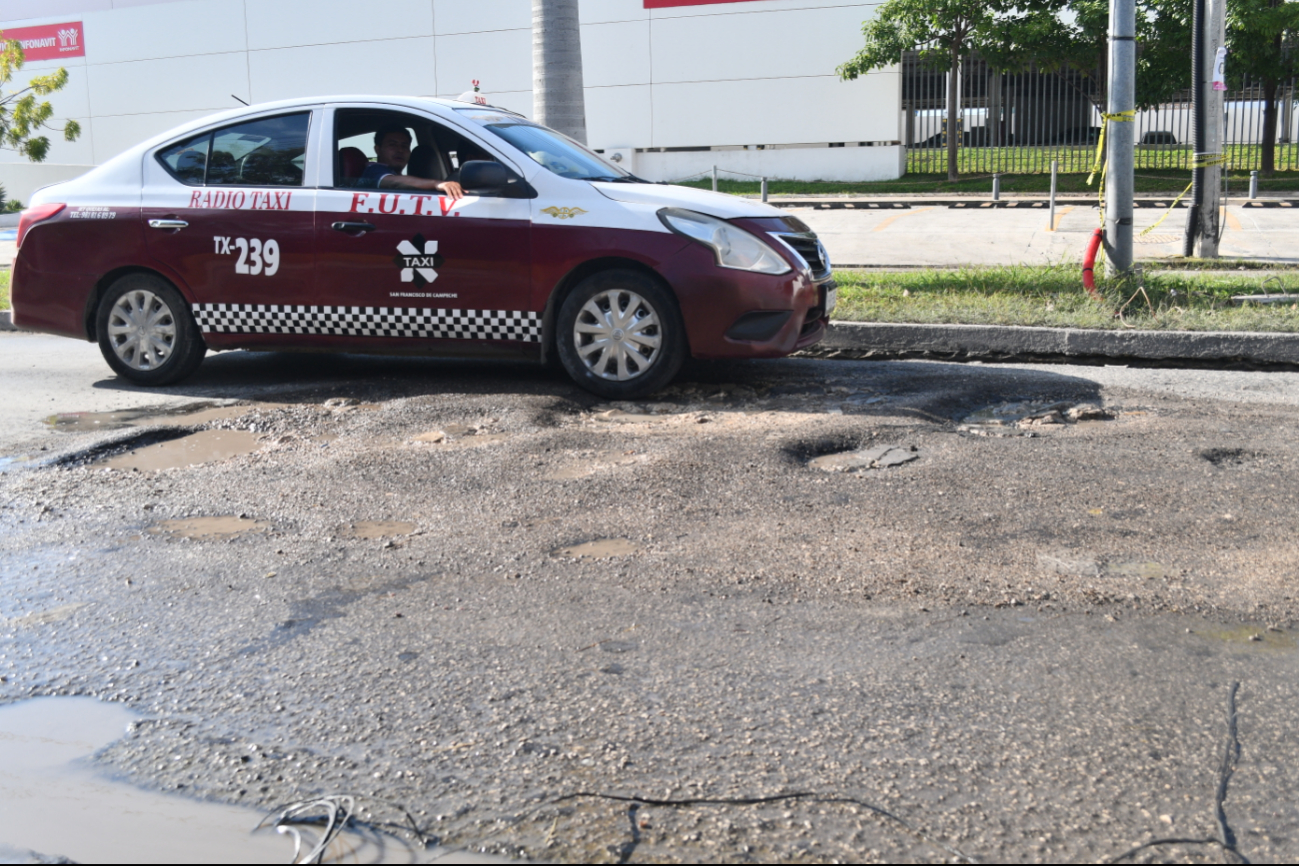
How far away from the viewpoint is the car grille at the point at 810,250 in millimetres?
6750

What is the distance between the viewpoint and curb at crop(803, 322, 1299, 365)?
7.59m

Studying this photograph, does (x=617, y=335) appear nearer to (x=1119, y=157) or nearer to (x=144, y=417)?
(x=144, y=417)

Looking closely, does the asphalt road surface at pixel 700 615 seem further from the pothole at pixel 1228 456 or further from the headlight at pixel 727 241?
the headlight at pixel 727 241

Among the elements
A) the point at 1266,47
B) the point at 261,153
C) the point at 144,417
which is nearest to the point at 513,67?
the point at 1266,47

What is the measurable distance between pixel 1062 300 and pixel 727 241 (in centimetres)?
344

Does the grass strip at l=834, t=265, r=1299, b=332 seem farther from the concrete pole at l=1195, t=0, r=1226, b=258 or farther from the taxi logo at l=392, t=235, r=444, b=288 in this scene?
the taxi logo at l=392, t=235, r=444, b=288

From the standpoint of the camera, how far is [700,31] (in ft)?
104

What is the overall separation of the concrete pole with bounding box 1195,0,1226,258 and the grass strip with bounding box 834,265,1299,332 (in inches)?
73.9

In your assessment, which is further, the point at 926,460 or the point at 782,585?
the point at 926,460

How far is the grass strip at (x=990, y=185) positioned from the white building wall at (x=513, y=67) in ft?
3.47

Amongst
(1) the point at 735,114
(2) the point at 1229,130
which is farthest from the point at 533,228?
(2) the point at 1229,130

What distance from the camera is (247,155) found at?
7219mm

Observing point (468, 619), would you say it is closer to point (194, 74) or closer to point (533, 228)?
point (533, 228)

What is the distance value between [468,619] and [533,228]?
3.43 m
